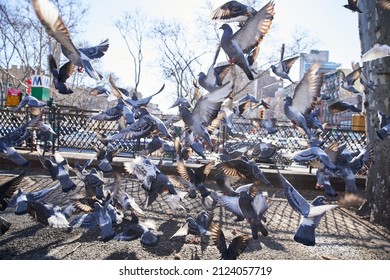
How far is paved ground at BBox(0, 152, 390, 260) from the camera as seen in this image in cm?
263

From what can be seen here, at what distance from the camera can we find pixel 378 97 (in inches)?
161

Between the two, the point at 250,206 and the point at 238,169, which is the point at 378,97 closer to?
the point at 238,169

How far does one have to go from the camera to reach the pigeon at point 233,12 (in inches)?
99.3

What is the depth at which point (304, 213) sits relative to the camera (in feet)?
7.54

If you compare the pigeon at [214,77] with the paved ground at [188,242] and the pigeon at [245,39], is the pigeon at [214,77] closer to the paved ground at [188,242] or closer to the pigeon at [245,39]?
the pigeon at [245,39]

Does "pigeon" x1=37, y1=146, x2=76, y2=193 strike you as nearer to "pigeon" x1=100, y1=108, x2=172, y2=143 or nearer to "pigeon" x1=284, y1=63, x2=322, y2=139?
"pigeon" x1=100, y1=108, x2=172, y2=143

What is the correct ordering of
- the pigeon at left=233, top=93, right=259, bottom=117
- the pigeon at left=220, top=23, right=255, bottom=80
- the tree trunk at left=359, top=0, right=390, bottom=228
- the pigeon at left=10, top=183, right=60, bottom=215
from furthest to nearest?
the tree trunk at left=359, top=0, right=390, bottom=228 → the pigeon at left=233, top=93, right=259, bottom=117 → the pigeon at left=10, top=183, right=60, bottom=215 → the pigeon at left=220, top=23, right=255, bottom=80

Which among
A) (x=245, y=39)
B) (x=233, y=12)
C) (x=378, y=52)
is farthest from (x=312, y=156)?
(x=233, y=12)

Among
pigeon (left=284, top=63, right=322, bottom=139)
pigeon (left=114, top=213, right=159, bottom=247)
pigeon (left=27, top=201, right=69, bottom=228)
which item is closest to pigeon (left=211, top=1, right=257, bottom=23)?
pigeon (left=284, top=63, right=322, bottom=139)

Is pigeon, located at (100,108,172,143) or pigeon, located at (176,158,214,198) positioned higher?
pigeon, located at (100,108,172,143)

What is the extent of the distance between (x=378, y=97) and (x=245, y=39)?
110 inches

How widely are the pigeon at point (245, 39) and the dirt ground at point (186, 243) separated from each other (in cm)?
178
